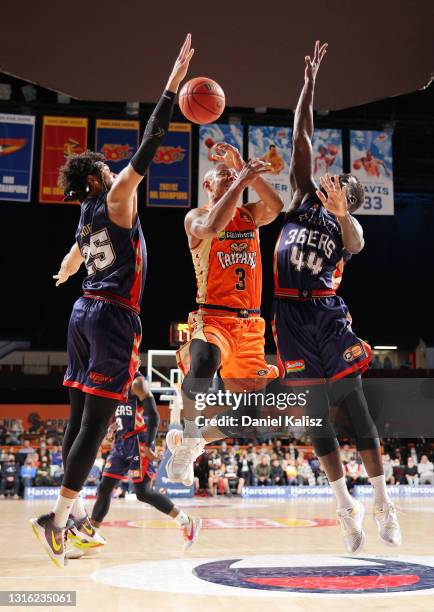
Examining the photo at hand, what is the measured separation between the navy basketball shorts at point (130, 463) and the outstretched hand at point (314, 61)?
383 cm

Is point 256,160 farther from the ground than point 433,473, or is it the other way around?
point 256,160

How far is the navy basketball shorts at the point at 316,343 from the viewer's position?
12.4ft

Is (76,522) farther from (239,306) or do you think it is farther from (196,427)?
(239,306)

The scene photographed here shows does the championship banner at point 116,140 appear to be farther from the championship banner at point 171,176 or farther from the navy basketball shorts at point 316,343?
the navy basketball shorts at point 316,343

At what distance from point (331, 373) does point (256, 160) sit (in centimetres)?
125

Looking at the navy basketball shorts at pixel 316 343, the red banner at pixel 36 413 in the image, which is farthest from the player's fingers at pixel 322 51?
the red banner at pixel 36 413

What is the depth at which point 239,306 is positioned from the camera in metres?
4.31

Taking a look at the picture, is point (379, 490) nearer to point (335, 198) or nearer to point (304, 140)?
point (335, 198)

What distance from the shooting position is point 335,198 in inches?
147

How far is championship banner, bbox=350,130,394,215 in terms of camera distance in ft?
43.1

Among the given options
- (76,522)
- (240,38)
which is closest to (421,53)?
(240,38)

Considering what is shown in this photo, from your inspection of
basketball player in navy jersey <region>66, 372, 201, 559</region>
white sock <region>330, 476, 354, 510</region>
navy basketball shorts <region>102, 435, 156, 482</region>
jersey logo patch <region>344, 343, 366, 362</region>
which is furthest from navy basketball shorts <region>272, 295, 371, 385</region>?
navy basketball shorts <region>102, 435, 156, 482</region>

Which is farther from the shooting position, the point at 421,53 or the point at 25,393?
the point at 25,393

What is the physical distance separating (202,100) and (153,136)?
0.70 meters
